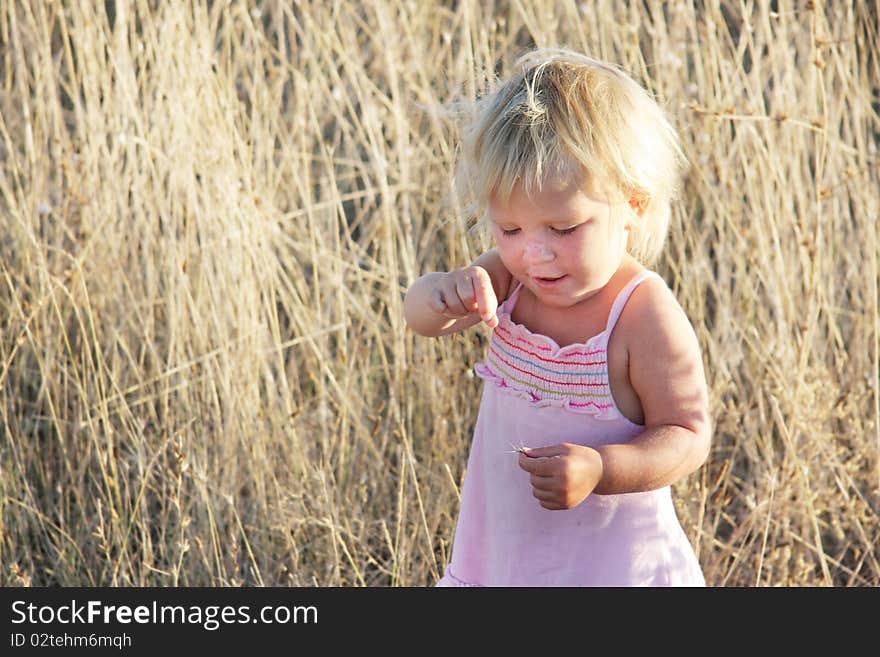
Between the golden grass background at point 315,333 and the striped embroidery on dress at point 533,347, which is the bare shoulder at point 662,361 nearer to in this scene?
the striped embroidery on dress at point 533,347

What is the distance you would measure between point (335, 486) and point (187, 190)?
Answer: 0.73m

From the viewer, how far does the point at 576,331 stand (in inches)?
60.4

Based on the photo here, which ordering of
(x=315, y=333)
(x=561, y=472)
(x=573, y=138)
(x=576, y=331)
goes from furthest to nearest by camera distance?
(x=315, y=333) → (x=576, y=331) → (x=573, y=138) → (x=561, y=472)

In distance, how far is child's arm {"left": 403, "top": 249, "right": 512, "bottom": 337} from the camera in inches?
57.4

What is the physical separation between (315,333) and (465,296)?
1107 millimetres

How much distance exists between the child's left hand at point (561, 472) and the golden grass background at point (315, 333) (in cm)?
92

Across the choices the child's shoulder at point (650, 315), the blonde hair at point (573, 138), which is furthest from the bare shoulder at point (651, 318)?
the blonde hair at point (573, 138)

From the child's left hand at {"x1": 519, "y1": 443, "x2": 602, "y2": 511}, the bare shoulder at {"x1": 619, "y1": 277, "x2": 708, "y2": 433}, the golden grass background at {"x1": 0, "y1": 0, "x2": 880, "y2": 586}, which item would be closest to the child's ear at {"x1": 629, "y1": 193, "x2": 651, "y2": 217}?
the bare shoulder at {"x1": 619, "y1": 277, "x2": 708, "y2": 433}

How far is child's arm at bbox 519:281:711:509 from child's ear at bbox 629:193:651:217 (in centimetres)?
11

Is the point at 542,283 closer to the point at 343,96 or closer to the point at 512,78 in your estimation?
the point at 512,78

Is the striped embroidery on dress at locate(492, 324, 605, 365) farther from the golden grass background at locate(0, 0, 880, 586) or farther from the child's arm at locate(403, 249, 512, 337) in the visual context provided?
the golden grass background at locate(0, 0, 880, 586)

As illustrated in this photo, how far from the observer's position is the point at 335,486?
2.43 metres

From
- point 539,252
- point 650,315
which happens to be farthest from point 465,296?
point 650,315

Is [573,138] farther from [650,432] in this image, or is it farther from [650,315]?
[650,432]
